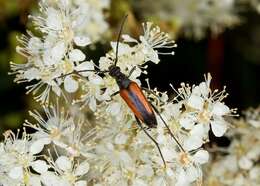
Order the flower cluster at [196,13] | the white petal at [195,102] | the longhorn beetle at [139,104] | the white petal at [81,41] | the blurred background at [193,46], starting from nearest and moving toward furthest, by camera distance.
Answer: the longhorn beetle at [139,104] < the white petal at [195,102] < the white petal at [81,41] < the blurred background at [193,46] < the flower cluster at [196,13]

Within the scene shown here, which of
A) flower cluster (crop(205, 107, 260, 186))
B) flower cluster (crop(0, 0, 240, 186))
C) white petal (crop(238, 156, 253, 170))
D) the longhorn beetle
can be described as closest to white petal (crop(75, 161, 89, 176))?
flower cluster (crop(0, 0, 240, 186))

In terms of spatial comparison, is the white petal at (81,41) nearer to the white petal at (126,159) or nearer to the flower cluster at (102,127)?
the flower cluster at (102,127)

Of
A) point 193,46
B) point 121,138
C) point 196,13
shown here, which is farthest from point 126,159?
point 193,46

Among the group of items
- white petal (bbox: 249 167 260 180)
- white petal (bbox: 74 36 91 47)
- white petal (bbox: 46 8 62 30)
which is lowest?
white petal (bbox: 249 167 260 180)

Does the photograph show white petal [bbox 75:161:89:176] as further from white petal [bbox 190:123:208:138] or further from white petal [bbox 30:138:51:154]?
white petal [bbox 190:123:208:138]

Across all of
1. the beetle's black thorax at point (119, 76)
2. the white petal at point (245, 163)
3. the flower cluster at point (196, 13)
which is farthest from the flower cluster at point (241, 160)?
the flower cluster at point (196, 13)
